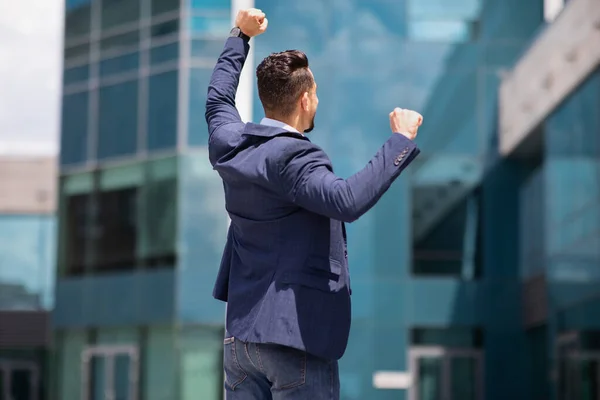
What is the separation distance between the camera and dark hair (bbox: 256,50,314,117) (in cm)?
312

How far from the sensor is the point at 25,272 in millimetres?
32188

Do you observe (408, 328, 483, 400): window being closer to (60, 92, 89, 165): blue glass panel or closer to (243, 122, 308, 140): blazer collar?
(60, 92, 89, 165): blue glass panel

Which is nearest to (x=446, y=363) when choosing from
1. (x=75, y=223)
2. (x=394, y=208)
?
(x=394, y=208)

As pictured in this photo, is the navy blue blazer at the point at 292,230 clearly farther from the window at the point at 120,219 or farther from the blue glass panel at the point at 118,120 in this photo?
the blue glass panel at the point at 118,120

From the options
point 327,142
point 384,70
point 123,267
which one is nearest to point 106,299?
point 123,267

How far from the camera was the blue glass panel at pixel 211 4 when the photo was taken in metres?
24.1

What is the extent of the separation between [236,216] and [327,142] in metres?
20.6

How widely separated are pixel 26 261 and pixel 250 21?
97.8 ft

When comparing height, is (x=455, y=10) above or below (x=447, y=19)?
above

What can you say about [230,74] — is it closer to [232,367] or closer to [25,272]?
[232,367]

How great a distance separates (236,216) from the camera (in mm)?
3104

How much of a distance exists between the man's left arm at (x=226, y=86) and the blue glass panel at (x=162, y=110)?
20.9 m

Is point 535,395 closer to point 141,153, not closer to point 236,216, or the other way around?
point 141,153

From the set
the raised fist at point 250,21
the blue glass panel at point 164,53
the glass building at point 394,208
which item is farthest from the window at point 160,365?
the raised fist at point 250,21
